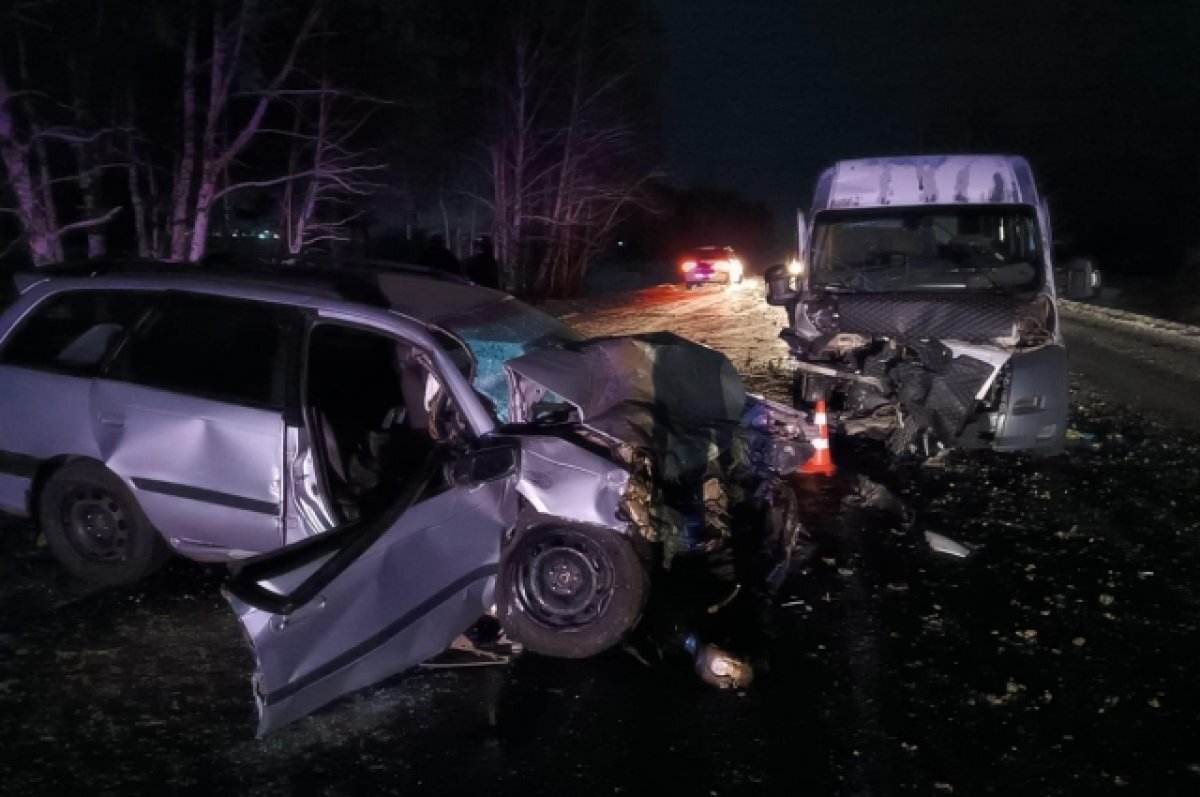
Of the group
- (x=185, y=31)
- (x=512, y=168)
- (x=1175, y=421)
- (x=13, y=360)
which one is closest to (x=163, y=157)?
(x=185, y=31)

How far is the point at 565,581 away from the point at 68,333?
3.20 m

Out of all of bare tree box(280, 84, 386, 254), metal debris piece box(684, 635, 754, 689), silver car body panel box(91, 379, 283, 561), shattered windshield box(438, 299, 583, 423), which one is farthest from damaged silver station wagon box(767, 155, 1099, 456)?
bare tree box(280, 84, 386, 254)

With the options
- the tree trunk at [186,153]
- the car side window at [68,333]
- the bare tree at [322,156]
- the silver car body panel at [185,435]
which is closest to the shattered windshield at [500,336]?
the silver car body panel at [185,435]

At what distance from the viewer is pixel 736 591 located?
559 cm

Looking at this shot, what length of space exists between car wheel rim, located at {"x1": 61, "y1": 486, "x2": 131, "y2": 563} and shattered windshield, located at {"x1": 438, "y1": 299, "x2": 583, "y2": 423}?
196cm

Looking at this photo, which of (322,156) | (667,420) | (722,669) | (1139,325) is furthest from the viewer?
(322,156)

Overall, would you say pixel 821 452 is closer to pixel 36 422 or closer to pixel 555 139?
pixel 36 422

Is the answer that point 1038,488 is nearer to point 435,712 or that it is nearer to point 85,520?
point 435,712

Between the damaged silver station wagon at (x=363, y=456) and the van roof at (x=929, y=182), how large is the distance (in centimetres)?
370

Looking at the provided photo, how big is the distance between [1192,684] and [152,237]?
814 inches

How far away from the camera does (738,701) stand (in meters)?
4.57

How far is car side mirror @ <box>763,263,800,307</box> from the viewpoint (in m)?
9.57

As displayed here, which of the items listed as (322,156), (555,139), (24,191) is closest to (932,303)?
(24,191)

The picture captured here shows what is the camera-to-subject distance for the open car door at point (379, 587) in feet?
13.1
